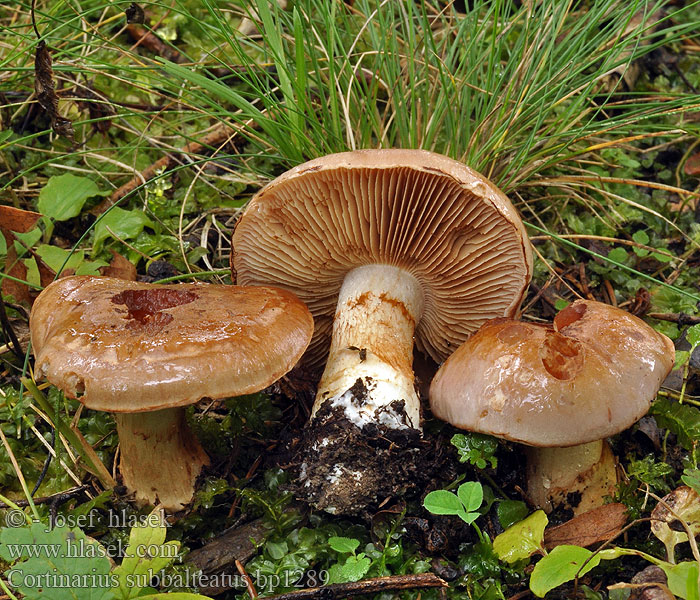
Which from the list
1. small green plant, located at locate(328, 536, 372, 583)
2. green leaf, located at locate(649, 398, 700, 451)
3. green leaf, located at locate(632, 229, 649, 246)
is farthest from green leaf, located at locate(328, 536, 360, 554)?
green leaf, located at locate(632, 229, 649, 246)

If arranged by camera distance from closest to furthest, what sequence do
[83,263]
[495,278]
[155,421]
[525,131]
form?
[155,421] < [495,278] < [83,263] < [525,131]

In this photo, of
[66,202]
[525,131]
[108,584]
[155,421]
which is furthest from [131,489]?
[525,131]

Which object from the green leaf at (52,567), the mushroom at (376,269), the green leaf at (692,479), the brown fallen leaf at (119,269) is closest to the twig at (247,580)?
the mushroom at (376,269)

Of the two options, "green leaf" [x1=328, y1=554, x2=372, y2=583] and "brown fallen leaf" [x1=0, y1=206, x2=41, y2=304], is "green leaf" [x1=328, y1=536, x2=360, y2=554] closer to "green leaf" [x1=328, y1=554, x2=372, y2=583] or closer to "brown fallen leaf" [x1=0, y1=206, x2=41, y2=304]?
"green leaf" [x1=328, y1=554, x2=372, y2=583]

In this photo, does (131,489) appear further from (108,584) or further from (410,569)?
(410,569)

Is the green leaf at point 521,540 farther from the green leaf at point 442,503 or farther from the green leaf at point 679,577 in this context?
the green leaf at point 679,577
